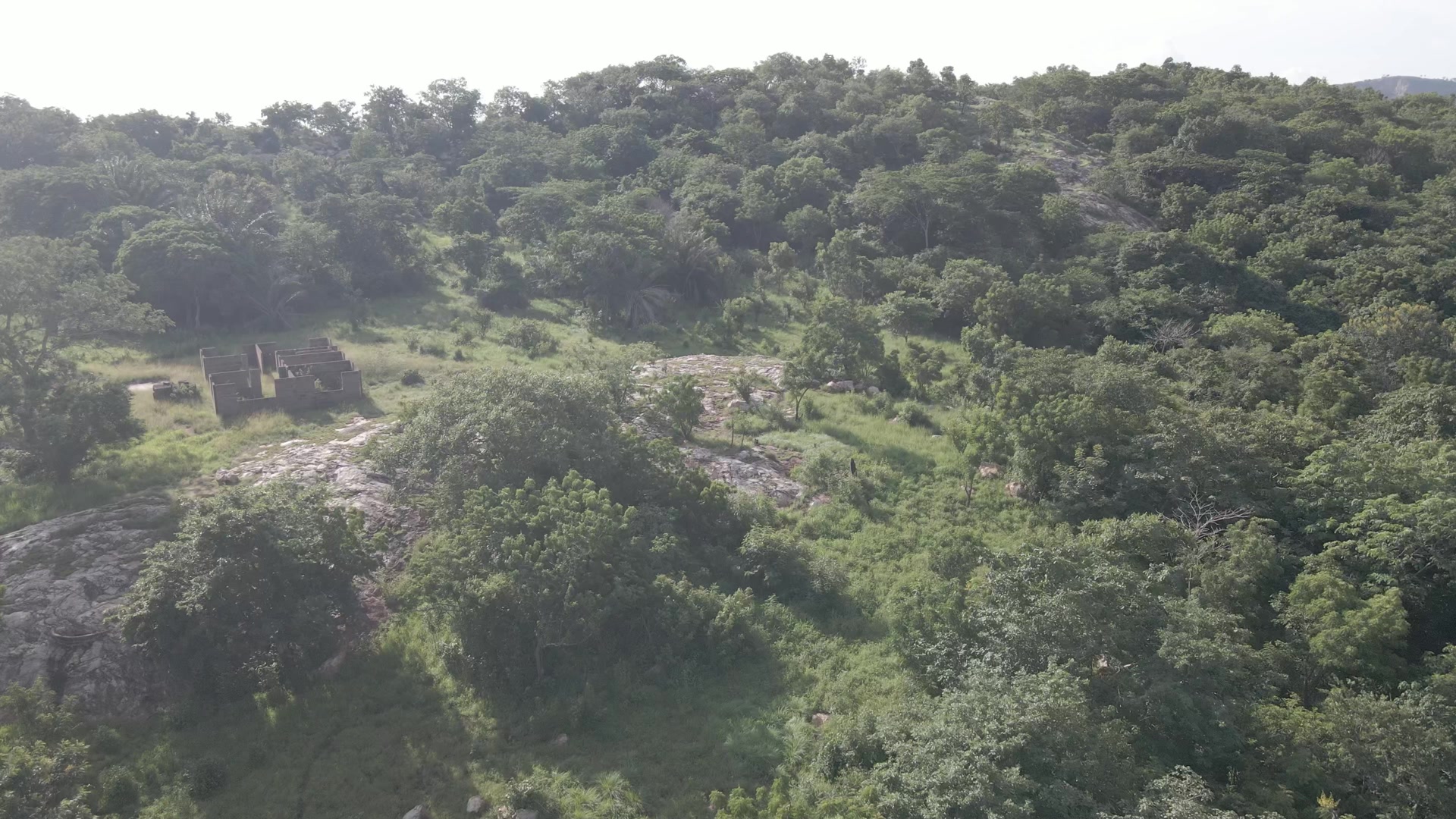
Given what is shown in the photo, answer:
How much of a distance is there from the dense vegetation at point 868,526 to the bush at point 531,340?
0.26 m

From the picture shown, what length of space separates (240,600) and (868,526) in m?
13.7

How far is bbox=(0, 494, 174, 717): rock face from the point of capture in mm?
14922

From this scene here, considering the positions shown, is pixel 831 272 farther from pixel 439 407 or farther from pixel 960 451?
pixel 439 407

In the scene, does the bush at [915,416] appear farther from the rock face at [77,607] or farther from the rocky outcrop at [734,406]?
the rock face at [77,607]

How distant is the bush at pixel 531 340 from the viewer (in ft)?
109

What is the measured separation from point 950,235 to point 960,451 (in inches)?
849

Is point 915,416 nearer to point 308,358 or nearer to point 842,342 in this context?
point 842,342

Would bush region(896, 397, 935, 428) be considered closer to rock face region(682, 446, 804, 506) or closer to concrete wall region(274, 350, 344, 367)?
rock face region(682, 446, 804, 506)

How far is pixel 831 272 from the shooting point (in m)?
39.0

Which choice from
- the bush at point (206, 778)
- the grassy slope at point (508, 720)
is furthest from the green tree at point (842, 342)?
the bush at point (206, 778)

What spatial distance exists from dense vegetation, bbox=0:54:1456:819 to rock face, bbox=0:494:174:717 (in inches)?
41.4

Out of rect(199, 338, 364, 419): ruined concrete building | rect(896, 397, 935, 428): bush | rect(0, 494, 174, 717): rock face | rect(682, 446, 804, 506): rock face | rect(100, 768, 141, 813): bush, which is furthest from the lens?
rect(896, 397, 935, 428): bush

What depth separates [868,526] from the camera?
2072 centimetres

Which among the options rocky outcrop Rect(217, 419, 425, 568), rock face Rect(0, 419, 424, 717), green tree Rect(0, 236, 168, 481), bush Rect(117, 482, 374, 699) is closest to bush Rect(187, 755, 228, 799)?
bush Rect(117, 482, 374, 699)
